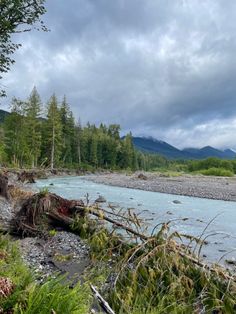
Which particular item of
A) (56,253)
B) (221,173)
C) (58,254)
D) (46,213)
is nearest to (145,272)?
(58,254)

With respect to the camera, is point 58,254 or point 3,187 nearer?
point 58,254

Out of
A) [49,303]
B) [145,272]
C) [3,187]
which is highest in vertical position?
[3,187]

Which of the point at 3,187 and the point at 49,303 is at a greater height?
the point at 3,187

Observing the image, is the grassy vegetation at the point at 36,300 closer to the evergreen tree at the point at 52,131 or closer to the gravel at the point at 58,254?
the gravel at the point at 58,254

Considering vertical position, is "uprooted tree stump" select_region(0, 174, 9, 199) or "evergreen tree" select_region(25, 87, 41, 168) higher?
"evergreen tree" select_region(25, 87, 41, 168)

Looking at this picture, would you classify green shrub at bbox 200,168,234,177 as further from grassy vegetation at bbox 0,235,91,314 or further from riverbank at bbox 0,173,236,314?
grassy vegetation at bbox 0,235,91,314

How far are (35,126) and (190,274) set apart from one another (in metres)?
56.7

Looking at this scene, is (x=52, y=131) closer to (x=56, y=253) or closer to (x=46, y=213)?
(x=46, y=213)

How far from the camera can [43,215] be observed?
970 centimetres

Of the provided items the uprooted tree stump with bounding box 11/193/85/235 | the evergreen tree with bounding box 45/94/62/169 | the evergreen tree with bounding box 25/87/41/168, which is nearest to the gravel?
the uprooted tree stump with bounding box 11/193/85/235

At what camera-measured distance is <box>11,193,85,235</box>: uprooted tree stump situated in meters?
9.39

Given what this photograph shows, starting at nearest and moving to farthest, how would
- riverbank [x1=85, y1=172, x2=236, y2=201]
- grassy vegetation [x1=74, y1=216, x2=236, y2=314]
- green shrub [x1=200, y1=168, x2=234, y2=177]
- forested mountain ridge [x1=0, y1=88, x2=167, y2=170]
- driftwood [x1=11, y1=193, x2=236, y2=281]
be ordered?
grassy vegetation [x1=74, y1=216, x2=236, y2=314] → driftwood [x1=11, y1=193, x2=236, y2=281] → riverbank [x1=85, y1=172, x2=236, y2=201] → forested mountain ridge [x1=0, y1=88, x2=167, y2=170] → green shrub [x1=200, y1=168, x2=234, y2=177]

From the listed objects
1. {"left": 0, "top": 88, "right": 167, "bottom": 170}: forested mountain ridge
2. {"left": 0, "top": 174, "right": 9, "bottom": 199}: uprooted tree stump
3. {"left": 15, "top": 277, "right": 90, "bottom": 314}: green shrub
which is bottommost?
{"left": 15, "top": 277, "right": 90, "bottom": 314}: green shrub

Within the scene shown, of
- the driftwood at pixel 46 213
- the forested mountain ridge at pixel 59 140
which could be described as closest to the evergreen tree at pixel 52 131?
the forested mountain ridge at pixel 59 140
